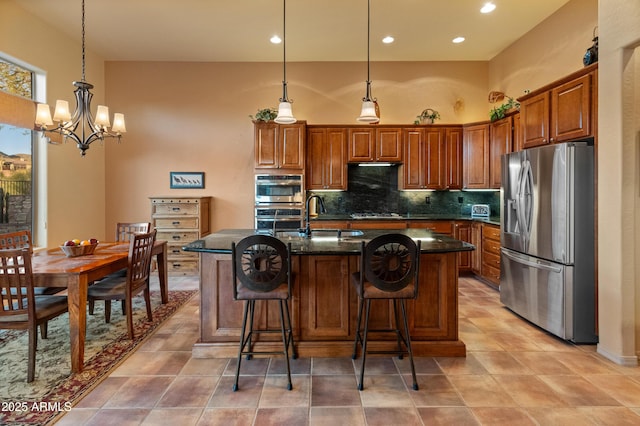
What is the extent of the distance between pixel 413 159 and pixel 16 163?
537cm

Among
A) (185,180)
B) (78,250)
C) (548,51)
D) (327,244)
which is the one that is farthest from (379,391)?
(185,180)

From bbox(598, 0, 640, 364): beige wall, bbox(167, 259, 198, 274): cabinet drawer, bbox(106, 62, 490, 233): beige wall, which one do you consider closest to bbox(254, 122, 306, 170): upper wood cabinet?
bbox(106, 62, 490, 233): beige wall

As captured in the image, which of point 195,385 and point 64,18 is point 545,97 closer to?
point 195,385

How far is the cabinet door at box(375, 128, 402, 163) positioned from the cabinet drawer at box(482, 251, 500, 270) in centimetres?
192

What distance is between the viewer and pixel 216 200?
6.02m

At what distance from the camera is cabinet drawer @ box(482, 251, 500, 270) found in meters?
4.66

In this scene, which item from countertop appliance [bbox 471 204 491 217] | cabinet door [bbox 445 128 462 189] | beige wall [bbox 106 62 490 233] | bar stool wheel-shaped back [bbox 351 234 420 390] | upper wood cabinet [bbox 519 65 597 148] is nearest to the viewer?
bar stool wheel-shaped back [bbox 351 234 420 390]

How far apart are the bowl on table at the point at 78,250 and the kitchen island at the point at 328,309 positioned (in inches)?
48.7

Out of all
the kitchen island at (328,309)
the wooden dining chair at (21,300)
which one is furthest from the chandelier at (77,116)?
the kitchen island at (328,309)

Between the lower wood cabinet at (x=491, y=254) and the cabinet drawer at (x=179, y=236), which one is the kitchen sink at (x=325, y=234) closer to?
the lower wood cabinet at (x=491, y=254)

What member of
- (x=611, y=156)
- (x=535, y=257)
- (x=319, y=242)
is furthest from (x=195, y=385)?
(x=611, y=156)

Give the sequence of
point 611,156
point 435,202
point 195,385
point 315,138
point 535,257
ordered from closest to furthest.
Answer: point 195,385 → point 611,156 → point 535,257 → point 315,138 → point 435,202

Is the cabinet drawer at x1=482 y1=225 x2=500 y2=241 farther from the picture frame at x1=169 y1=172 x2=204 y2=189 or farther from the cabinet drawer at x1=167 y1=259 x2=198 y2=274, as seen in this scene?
the picture frame at x1=169 y1=172 x2=204 y2=189

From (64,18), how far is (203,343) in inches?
180
